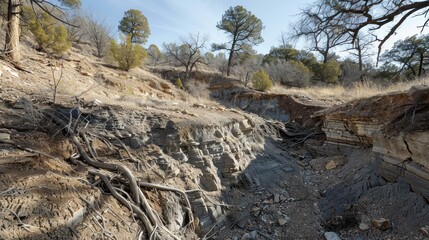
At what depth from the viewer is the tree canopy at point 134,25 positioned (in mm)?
22734

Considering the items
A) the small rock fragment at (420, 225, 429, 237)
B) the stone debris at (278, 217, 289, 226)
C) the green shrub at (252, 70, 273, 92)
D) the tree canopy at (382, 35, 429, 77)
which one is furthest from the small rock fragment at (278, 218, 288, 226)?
the tree canopy at (382, 35, 429, 77)

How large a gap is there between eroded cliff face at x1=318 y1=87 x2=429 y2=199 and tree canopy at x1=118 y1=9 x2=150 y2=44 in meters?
20.9

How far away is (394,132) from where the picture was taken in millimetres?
4508

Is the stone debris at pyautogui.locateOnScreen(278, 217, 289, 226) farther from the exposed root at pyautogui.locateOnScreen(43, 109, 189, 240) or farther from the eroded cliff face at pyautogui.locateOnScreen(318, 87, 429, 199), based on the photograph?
the eroded cliff face at pyautogui.locateOnScreen(318, 87, 429, 199)

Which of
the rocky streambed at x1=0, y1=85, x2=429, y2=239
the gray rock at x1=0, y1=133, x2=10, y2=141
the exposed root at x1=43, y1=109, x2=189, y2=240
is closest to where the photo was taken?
the rocky streambed at x1=0, y1=85, x2=429, y2=239

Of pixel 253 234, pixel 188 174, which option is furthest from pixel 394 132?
pixel 188 174

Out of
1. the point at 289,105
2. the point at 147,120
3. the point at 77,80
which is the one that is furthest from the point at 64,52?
the point at 289,105

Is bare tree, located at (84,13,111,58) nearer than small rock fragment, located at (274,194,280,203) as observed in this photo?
No

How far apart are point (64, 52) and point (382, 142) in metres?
11.5

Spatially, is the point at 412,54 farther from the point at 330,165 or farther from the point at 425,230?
the point at 425,230

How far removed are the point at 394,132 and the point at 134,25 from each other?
2366cm

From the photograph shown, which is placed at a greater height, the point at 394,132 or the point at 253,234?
the point at 394,132

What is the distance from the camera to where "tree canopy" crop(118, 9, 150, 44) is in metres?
22.7

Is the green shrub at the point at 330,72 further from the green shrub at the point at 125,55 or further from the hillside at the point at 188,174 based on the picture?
the green shrub at the point at 125,55
